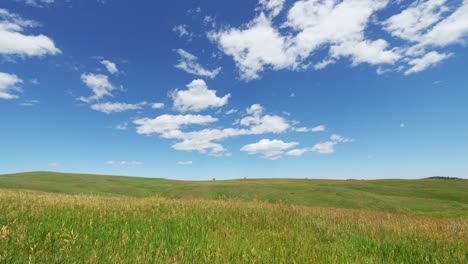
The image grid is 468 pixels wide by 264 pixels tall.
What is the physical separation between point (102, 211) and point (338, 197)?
35233 mm

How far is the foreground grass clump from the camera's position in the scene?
4.59 metres

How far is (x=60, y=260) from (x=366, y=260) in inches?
180

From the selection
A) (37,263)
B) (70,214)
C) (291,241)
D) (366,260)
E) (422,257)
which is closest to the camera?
(37,263)

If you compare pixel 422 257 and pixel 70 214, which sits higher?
pixel 70 214

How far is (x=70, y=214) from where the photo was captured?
7555 mm

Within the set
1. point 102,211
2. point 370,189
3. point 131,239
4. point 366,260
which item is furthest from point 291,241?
point 370,189

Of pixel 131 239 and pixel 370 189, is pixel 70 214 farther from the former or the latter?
pixel 370 189

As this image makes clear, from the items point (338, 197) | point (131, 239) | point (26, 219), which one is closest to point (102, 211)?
point (26, 219)

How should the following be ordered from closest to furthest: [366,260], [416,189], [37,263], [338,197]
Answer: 1. [37,263]
2. [366,260]
3. [338,197]
4. [416,189]

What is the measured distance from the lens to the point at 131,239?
568cm

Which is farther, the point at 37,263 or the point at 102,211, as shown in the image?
the point at 102,211

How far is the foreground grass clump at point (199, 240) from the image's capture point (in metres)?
4.59

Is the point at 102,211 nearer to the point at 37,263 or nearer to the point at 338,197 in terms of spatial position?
the point at 37,263

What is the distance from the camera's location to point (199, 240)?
5.95 meters
